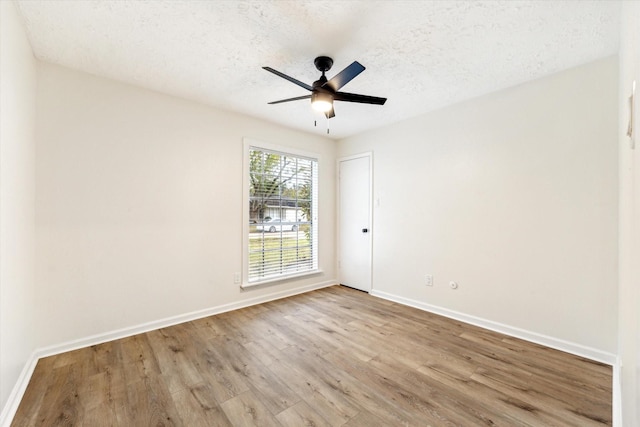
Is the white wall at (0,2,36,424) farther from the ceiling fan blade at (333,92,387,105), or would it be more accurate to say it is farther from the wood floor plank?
the ceiling fan blade at (333,92,387,105)

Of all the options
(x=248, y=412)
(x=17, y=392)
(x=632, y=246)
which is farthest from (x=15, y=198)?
(x=632, y=246)

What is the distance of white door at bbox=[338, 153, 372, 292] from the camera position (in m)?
4.20

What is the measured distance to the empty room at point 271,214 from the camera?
1.74 m

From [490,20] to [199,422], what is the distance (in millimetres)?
3149

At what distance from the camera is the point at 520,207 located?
269 cm

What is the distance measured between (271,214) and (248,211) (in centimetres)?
38

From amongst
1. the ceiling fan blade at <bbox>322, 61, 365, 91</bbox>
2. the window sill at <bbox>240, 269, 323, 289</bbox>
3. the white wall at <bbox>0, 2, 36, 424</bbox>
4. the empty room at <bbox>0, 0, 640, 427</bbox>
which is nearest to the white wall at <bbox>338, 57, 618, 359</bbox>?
the empty room at <bbox>0, 0, 640, 427</bbox>

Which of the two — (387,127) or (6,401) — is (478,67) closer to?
(387,127)

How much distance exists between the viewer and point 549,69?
243 centimetres

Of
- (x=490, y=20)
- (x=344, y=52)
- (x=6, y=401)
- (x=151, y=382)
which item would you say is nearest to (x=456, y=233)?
(x=490, y=20)

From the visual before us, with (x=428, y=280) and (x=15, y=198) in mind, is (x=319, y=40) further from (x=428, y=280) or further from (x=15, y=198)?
(x=428, y=280)

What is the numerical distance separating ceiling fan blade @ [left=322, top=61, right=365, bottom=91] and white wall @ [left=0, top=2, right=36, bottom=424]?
1972 mm

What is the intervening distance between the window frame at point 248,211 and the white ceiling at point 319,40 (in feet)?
2.94

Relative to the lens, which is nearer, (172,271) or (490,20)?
(490,20)
